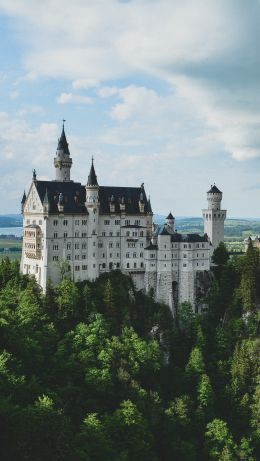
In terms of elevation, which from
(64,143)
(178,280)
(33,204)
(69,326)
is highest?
(64,143)

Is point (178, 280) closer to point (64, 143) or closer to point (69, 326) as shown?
point (69, 326)

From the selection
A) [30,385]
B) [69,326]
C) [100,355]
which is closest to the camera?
[30,385]

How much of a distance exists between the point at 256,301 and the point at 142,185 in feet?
99.4

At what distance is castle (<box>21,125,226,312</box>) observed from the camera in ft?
323

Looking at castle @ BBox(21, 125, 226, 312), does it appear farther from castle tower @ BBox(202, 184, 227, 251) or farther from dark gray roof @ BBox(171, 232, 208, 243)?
castle tower @ BBox(202, 184, 227, 251)

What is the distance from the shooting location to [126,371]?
8594cm

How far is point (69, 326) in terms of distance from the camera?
300ft

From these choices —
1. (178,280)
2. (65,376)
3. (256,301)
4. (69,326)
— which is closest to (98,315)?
(69,326)

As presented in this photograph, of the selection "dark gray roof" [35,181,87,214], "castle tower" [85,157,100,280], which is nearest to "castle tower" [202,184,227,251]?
"castle tower" [85,157,100,280]

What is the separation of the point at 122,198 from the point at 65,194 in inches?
436

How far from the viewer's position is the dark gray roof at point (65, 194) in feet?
324

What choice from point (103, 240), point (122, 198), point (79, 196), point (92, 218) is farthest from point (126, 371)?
point (122, 198)

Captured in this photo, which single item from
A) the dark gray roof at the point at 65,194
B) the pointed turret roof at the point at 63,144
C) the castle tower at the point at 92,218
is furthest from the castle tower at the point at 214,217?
the pointed turret roof at the point at 63,144

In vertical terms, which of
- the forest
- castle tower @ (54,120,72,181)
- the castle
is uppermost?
castle tower @ (54,120,72,181)
